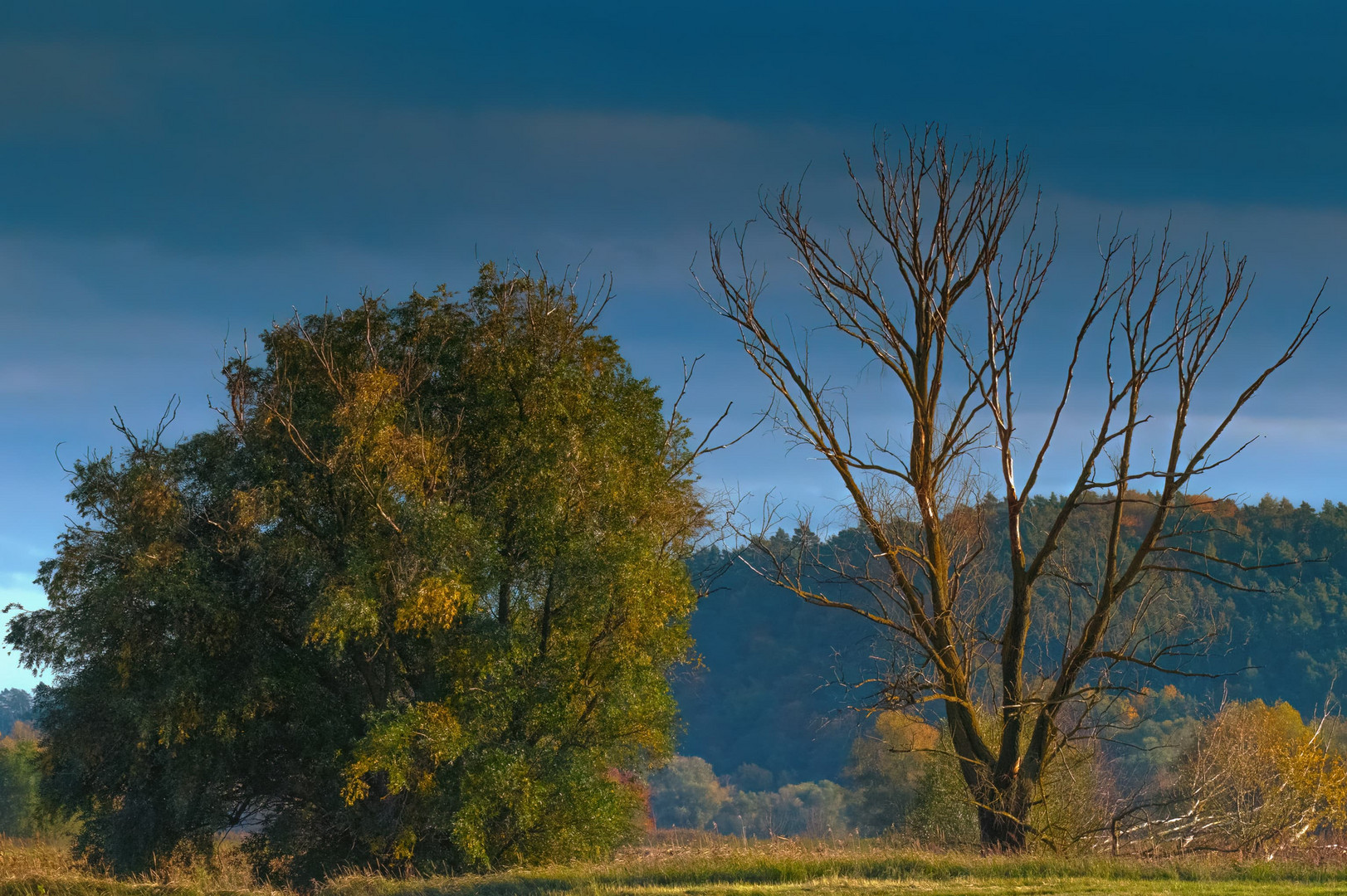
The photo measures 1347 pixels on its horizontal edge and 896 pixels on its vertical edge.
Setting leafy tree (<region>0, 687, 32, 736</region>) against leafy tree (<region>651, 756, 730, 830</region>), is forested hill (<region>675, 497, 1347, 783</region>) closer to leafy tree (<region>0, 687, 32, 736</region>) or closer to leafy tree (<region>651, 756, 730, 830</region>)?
leafy tree (<region>651, 756, 730, 830</region>)

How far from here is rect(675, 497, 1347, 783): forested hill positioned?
328ft

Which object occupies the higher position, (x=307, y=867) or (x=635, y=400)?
(x=635, y=400)

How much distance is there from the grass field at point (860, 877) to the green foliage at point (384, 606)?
4.52 meters

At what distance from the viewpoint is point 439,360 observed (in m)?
23.1

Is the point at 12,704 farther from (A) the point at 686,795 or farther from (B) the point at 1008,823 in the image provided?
(B) the point at 1008,823

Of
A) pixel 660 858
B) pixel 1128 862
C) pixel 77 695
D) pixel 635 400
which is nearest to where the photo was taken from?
pixel 1128 862

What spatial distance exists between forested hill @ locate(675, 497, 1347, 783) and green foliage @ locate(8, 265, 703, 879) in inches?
2418

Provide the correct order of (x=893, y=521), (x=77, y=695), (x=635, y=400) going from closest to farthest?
(x=893, y=521) < (x=77, y=695) < (x=635, y=400)

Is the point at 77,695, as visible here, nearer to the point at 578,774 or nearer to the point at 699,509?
the point at 578,774

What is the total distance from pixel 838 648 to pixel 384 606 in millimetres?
88452

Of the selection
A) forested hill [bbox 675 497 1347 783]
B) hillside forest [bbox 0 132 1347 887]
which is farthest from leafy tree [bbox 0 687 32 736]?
hillside forest [bbox 0 132 1347 887]

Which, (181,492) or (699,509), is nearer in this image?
(181,492)

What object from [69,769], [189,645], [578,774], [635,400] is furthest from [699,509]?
[69,769]

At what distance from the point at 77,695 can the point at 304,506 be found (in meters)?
6.17
